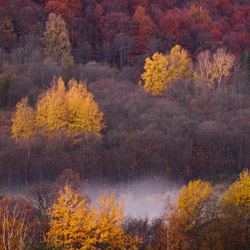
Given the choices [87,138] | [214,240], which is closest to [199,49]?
[87,138]

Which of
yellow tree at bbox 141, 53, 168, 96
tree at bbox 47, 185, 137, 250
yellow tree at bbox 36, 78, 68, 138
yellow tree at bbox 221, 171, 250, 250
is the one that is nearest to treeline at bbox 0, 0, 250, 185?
yellow tree at bbox 141, 53, 168, 96

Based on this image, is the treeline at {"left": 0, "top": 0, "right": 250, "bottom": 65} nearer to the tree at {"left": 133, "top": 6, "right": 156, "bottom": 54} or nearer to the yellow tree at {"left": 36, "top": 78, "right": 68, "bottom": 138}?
the tree at {"left": 133, "top": 6, "right": 156, "bottom": 54}

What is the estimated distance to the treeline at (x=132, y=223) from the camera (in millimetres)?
21734

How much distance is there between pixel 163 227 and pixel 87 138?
2194 cm

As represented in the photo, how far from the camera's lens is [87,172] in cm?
4331

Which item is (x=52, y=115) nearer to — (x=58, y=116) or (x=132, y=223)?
(x=58, y=116)

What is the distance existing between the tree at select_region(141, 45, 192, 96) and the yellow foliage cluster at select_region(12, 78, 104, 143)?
13768 millimetres

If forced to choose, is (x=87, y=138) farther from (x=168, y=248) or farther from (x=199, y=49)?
(x=199, y=49)

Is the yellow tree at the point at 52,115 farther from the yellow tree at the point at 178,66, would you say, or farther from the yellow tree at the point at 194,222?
the yellow tree at the point at 178,66

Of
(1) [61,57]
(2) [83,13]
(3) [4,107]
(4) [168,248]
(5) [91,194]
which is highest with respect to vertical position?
(2) [83,13]

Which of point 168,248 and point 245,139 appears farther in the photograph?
point 245,139

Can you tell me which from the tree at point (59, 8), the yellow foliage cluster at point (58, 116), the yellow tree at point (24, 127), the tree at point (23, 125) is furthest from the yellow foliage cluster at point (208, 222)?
the tree at point (59, 8)

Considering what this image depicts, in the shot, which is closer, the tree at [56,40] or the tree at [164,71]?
the tree at [164,71]

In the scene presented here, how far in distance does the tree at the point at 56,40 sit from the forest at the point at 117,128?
20 cm
